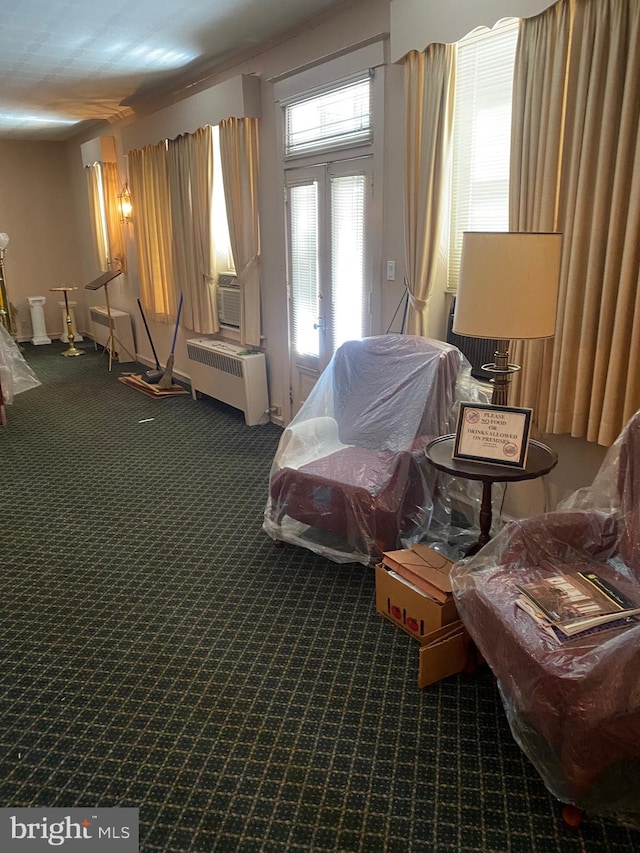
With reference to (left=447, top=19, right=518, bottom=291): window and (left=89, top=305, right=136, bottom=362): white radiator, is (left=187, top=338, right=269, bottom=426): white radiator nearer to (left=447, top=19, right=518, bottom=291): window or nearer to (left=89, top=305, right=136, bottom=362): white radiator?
(left=447, top=19, right=518, bottom=291): window

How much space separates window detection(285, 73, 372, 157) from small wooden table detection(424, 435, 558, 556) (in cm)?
208

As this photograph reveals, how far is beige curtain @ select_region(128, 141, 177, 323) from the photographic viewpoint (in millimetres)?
5926

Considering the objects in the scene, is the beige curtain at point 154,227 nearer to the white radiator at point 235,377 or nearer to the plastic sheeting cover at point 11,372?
the white radiator at point 235,377

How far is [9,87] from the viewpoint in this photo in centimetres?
555

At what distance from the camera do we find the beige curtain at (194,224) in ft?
16.7

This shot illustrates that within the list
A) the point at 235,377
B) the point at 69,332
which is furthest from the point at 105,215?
the point at 235,377

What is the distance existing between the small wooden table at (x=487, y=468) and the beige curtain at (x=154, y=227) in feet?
14.6

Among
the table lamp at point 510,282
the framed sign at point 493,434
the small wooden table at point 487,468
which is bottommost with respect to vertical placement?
the small wooden table at point 487,468

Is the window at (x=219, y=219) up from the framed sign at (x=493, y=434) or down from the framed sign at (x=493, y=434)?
up

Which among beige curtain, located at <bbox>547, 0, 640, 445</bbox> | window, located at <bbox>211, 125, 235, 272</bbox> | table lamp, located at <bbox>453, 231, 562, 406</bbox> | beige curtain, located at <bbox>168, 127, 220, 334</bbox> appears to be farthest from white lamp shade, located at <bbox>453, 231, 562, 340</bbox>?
beige curtain, located at <bbox>168, 127, 220, 334</bbox>

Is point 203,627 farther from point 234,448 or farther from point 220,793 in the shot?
point 234,448

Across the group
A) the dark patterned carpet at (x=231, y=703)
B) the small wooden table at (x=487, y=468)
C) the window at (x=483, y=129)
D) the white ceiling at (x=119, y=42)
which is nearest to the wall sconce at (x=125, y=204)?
the white ceiling at (x=119, y=42)

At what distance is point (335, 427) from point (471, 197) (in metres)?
1.31

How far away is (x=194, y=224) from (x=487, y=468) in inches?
159
